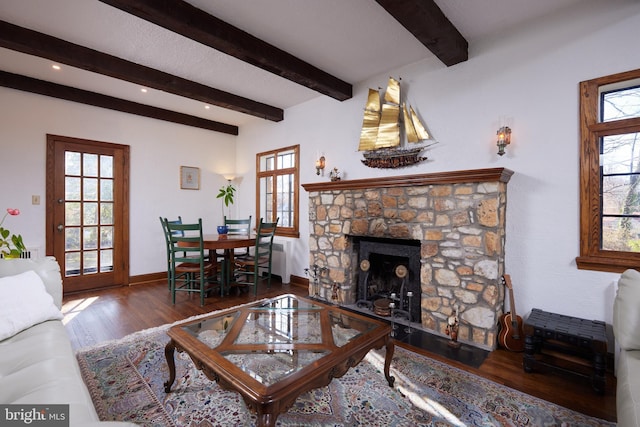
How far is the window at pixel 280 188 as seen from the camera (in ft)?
14.9

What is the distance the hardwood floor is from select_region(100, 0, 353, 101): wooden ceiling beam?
2.65 m

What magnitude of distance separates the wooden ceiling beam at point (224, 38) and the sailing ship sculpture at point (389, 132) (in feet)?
1.96

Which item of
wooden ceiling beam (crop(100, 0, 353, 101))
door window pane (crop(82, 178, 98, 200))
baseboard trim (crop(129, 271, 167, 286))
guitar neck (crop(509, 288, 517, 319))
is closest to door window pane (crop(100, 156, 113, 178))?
door window pane (crop(82, 178, 98, 200))

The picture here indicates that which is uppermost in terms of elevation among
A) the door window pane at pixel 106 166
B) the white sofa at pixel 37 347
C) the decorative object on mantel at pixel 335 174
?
the door window pane at pixel 106 166

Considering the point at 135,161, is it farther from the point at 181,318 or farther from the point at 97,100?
the point at 181,318

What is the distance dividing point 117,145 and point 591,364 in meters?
5.67

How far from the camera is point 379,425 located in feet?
5.14

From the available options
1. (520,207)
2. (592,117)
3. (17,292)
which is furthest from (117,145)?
(592,117)

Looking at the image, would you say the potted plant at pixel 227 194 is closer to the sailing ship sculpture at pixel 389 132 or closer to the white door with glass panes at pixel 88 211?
the white door with glass panes at pixel 88 211

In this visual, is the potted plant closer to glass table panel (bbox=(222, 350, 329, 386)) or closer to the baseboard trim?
the baseboard trim

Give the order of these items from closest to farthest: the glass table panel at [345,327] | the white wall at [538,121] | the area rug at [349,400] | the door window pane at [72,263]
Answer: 1. the area rug at [349,400]
2. the glass table panel at [345,327]
3. the white wall at [538,121]
4. the door window pane at [72,263]

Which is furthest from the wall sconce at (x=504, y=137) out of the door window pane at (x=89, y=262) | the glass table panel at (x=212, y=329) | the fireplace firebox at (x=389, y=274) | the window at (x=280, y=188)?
the door window pane at (x=89, y=262)

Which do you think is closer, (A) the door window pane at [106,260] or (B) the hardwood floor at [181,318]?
(B) the hardwood floor at [181,318]

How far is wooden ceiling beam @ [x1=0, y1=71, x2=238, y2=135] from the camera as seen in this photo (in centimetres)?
345
